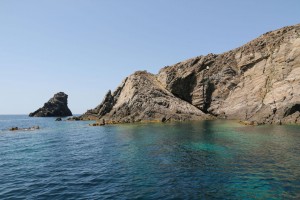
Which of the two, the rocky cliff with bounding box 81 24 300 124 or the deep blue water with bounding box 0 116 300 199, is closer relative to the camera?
the deep blue water with bounding box 0 116 300 199

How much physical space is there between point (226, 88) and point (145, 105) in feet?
111

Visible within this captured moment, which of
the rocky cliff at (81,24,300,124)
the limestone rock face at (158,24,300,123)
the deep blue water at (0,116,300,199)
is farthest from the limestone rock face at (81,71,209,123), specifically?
the deep blue water at (0,116,300,199)

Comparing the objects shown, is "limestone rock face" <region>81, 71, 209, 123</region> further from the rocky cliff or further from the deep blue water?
the deep blue water

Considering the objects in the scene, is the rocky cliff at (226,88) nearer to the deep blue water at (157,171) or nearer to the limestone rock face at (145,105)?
the limestone rock face at (145,105)

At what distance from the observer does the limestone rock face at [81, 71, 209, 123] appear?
95.5 metres

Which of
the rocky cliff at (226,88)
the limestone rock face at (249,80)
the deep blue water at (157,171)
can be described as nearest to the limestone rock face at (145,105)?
the rocky cliff at (226,88)

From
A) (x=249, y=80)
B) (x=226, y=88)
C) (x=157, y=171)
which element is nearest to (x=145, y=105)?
(x=226, y=88)

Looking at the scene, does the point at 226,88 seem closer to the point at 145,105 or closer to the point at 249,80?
the point at 249,80

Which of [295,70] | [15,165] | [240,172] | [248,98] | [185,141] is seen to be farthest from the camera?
[248,98]

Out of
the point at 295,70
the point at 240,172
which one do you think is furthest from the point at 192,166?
the point at 295,70

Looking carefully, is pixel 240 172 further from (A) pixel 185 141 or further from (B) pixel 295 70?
(B) pixel 295 70

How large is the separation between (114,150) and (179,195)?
2203 centimetres

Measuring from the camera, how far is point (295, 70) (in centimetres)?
7969

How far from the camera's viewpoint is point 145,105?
10025 centimetres
